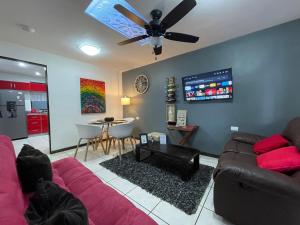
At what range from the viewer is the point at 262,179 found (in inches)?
43.5

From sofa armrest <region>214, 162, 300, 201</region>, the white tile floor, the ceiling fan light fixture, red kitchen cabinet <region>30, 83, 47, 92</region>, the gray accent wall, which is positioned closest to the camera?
sofa armrest <region>214, 162, 300, 201</region>

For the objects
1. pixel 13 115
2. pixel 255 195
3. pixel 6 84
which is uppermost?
pixel 6 84

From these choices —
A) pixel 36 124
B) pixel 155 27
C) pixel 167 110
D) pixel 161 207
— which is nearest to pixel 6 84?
pixel 36 124

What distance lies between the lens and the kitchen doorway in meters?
4.49

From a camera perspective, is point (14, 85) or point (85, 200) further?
point (14, 85)

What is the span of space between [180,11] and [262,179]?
5.60ft

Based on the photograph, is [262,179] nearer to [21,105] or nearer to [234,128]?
[234,128]

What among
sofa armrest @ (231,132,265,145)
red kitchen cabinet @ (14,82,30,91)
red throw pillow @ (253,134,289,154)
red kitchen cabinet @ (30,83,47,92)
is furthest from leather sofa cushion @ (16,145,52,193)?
red kitchen cabinet @ (30,83,47,92)

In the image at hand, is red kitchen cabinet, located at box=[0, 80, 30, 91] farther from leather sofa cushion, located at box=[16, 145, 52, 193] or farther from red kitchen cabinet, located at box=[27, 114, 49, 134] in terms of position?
leather sofa cushion, located at box=[16, 145, 52, 193]

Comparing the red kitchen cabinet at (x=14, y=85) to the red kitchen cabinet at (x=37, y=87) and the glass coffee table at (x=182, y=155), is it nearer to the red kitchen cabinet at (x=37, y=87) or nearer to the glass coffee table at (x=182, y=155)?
the red kitchen cabinet at (x=37, y=87)

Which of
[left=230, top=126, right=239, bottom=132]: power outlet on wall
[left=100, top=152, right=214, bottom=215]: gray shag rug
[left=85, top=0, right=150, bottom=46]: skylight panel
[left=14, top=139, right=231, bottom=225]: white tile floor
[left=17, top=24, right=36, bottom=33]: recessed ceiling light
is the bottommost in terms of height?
[left=14, top=139, right=231, bottom=225]: white tile floor

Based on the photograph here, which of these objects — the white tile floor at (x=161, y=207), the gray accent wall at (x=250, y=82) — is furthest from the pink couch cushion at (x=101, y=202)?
the gray accent wall at (x=250, y=82)

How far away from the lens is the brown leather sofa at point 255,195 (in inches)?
41.9

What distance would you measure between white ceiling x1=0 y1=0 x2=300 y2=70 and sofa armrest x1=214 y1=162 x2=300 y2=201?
1914mm
